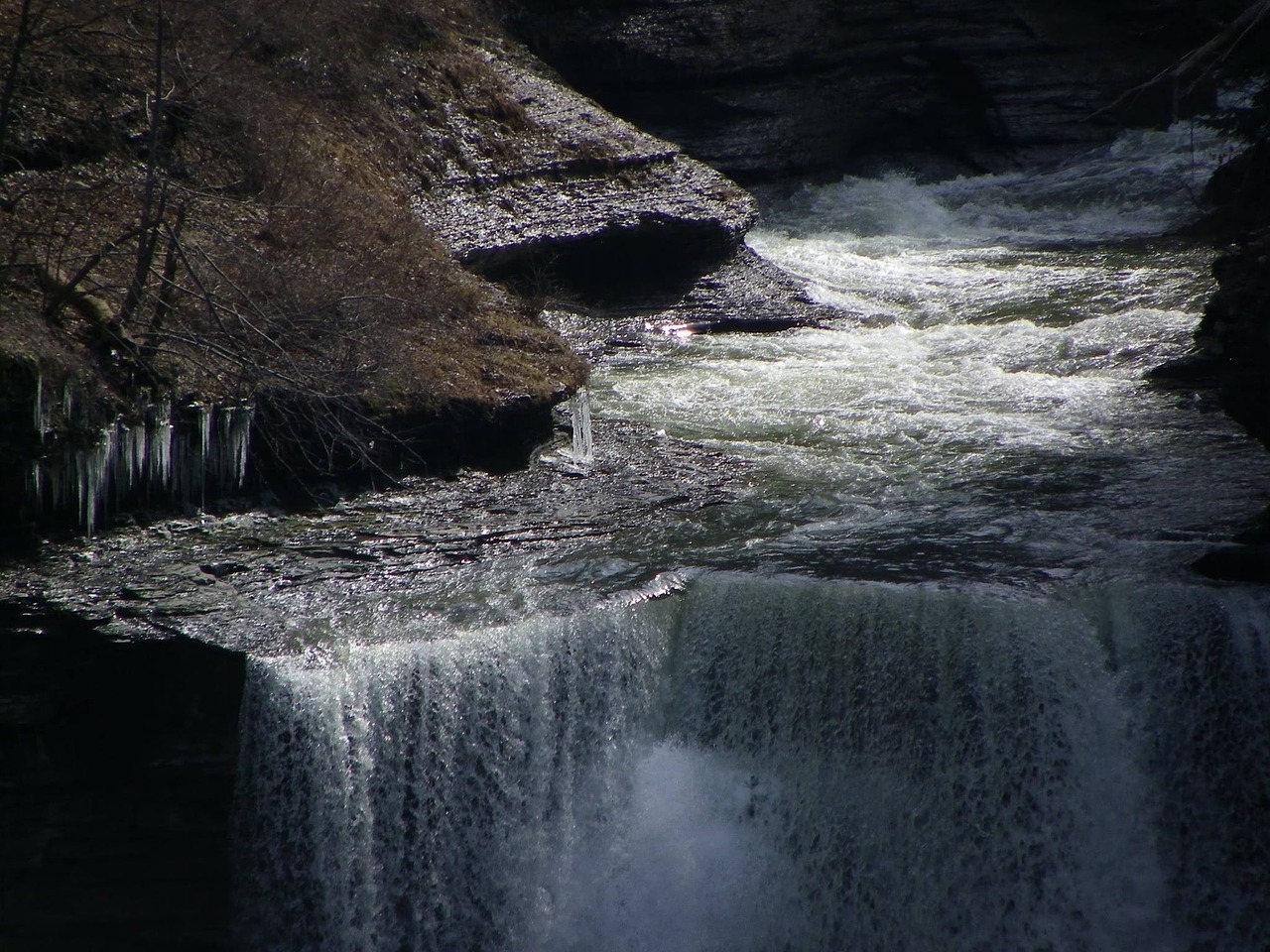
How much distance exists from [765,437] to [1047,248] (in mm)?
8072

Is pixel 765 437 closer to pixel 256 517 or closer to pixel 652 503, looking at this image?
pixel 652 503

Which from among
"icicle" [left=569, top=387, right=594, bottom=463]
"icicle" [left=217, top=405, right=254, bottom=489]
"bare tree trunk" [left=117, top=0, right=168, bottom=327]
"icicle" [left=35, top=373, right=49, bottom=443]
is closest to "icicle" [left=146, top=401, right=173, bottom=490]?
"icicle" [left=217, top=405, right=254, bottom=489]

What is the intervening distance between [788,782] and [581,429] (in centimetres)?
406

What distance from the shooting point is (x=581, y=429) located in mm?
11023

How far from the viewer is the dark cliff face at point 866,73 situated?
20734 millimetres

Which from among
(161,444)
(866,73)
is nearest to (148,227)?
(161,444)

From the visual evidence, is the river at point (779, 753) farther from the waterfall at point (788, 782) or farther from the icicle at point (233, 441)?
the icicle at point (233, 441)

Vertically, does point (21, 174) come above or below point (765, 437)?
above

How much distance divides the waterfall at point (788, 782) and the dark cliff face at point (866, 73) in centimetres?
1430

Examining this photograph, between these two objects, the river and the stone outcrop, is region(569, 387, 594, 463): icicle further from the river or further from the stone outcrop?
the stone outcrop

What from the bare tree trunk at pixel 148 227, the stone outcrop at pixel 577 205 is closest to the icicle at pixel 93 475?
the bare tree trunk at pixel 148 227

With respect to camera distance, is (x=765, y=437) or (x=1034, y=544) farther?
(x=765, y=437)

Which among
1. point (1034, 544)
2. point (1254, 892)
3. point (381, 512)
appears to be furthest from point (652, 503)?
point (1254, 892)

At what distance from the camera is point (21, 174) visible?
33.2 ft
